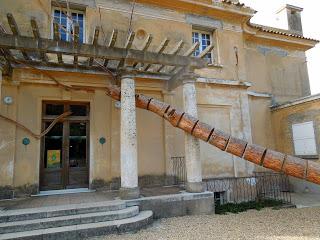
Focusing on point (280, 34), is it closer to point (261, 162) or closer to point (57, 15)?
point (261, 162)

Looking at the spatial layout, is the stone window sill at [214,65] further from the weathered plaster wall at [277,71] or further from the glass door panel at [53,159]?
the glass door panel at [53,159]

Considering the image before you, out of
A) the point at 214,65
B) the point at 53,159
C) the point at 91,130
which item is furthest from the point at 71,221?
the point at 214,65

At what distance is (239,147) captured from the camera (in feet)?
20.6

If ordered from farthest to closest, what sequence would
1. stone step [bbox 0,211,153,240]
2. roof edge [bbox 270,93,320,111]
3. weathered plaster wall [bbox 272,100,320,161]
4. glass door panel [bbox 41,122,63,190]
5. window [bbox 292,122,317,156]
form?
window [bbox 292,122,317,156], weathered plaster wall [bbox 272,100,320,161], roof edge [bbox 270,93,320,111], glass door panel [bbox 41,122,63,190], stone step [bbox 0,211,153,240]

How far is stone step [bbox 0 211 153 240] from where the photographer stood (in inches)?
190

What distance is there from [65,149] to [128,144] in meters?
2.69

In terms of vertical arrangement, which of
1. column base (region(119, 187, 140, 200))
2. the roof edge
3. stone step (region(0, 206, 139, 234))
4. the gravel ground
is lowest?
the gravel ground

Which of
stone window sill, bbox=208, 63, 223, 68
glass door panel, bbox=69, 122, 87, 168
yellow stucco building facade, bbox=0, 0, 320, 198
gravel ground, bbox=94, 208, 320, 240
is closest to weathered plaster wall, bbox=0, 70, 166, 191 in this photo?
yellow stucco building facade, bbox=0, 0, 320, 198

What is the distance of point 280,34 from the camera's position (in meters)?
12.1

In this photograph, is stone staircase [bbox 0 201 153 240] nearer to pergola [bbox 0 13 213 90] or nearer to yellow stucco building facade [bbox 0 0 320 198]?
yellow stucco building facade [bbox 0 0 320 198]

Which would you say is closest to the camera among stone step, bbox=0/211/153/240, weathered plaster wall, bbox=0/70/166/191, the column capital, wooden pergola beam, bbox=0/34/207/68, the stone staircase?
stone step, bbox=0/211/153/240

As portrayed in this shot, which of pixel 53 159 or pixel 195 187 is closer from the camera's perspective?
pixel 195 187

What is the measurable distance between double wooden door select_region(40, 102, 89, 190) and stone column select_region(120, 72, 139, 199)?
7.39 ft

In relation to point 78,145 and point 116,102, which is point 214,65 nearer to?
point 116,102
